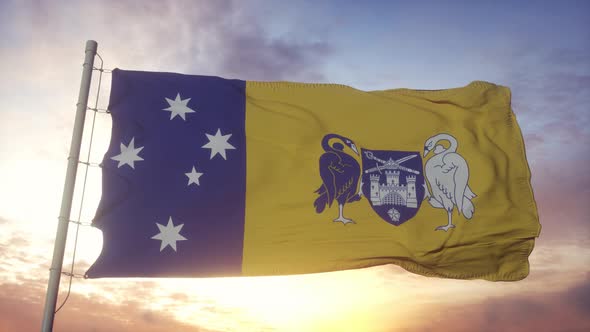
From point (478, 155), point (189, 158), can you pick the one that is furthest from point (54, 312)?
point (478, 155)

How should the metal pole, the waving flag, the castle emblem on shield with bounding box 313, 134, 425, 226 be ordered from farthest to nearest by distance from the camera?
the castle emblem on shield with bounding box 313, 134, 425, 226 < the waving flag < the metal pole

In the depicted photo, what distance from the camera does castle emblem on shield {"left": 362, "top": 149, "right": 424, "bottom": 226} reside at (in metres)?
9.55

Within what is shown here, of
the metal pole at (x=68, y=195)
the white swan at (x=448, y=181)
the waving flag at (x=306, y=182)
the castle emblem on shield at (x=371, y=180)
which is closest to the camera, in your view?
the metal pole at (x=68, y=195)

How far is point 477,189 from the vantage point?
33.2 ft

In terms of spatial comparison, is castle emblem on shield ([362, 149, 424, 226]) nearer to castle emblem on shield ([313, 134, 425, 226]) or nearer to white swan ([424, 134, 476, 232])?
castle emblem on shield ([313, 134, 425, 226])

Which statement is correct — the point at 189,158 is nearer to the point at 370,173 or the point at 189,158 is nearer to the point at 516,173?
the point at 370,173

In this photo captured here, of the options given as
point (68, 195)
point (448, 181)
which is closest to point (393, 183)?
point (448, 181)

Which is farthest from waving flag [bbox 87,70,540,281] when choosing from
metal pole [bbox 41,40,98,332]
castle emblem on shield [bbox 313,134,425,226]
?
metal pole [bbox 41,40,98,332]

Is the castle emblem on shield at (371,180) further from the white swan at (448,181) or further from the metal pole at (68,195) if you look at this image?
the metal pole at (68,195)

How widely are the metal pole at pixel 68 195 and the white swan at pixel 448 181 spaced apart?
216 inches

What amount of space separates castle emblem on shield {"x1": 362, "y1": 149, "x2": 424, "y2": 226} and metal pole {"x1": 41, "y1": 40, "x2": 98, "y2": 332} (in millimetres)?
4422

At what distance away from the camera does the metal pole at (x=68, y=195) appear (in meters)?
7.50

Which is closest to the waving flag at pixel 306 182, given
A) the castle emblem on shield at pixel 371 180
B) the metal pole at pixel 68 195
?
the castle emblem on shield at pixel 371 180

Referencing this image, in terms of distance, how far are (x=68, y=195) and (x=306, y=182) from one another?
11.8ft
